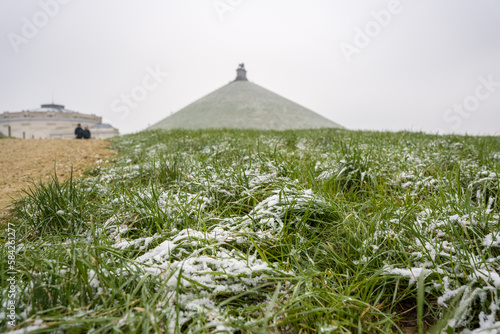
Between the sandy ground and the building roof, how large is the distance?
24.4 meters

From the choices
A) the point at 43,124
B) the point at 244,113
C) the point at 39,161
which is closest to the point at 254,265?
the point at 39,161

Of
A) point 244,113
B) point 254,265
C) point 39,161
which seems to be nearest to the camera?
point 254,265

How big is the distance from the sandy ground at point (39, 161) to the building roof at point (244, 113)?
79.9ft

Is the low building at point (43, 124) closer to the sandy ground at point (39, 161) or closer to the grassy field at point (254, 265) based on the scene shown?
the sandy ground at point (39, 161)

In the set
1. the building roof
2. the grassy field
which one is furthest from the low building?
the grassy field

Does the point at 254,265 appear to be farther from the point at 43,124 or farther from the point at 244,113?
the point at 43,124

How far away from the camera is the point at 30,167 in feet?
18.1

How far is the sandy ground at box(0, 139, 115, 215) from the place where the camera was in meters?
4.32

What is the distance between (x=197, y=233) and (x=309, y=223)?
0.90 metres

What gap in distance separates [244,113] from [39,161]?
34.0 metres

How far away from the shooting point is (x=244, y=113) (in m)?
38.8

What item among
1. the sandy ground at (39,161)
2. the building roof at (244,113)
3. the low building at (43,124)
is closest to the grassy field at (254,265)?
the sandy ground at (39,161)

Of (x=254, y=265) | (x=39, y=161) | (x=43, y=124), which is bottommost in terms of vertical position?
(x=254, y=265)

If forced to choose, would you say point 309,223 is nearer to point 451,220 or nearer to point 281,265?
point 281,265
